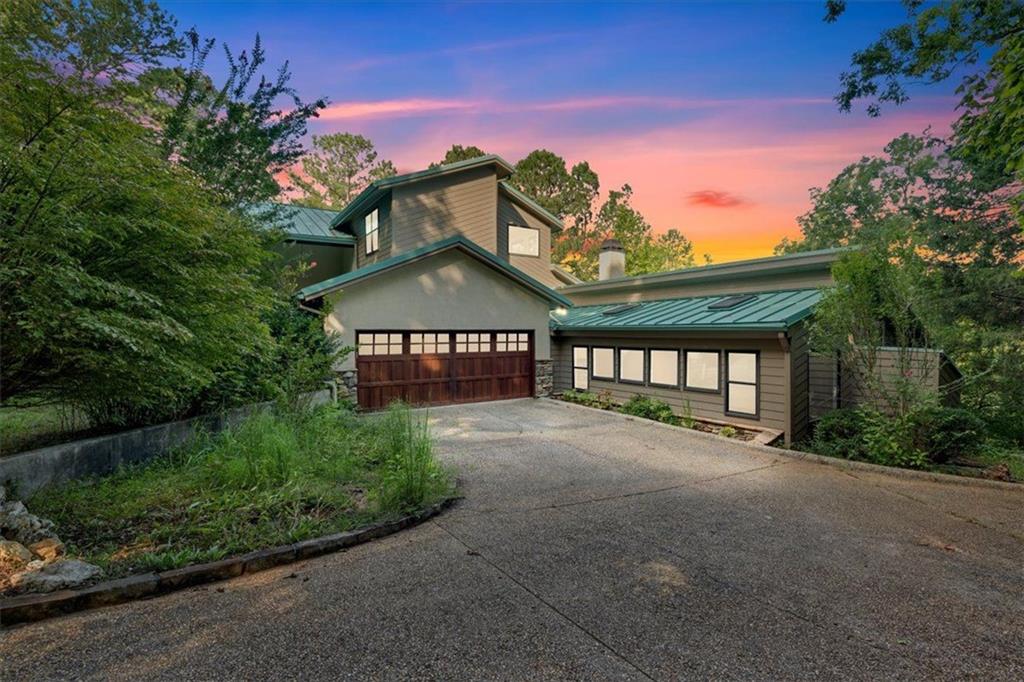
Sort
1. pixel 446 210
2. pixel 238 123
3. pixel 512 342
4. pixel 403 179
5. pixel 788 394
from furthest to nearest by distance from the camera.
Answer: pixel 446 210, pixel 403 179, pixel 512 342, pixel 238 123, pixel 788 394

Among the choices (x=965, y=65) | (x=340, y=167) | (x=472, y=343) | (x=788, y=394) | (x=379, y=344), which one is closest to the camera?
(x=965, y=65)

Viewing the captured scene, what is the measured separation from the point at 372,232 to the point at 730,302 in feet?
37.0

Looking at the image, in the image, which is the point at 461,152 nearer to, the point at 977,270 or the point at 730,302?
the point at 730,302

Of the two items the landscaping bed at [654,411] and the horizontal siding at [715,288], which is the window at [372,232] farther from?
the landscaping bed at [654,411]

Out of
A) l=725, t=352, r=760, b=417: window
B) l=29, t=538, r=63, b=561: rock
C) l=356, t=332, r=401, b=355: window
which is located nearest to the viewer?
l=29, t=538, r=63, b=561: rock

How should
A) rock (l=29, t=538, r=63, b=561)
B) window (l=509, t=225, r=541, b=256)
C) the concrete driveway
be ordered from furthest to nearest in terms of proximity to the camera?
window (l=509, t=225, r=541, b=256), rock (l=29, t=538, r=63, b=561), the concrete driveway

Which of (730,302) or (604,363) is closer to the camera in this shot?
(730,302)

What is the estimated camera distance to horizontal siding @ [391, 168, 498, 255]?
570 inches

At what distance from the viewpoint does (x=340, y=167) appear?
33.3m

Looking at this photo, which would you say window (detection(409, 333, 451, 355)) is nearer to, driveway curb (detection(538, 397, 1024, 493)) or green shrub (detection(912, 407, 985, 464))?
driveway curb (detection(538, 397, 1024, 493))

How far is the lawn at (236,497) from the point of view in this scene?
376 cm

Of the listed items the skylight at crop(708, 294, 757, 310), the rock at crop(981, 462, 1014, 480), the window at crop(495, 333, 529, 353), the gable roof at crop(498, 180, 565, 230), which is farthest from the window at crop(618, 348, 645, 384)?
the gable roof at crop(498, 180, 565, 230)

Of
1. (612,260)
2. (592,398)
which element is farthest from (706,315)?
(612,260)

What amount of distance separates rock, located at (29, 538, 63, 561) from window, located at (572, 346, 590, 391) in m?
11.6
